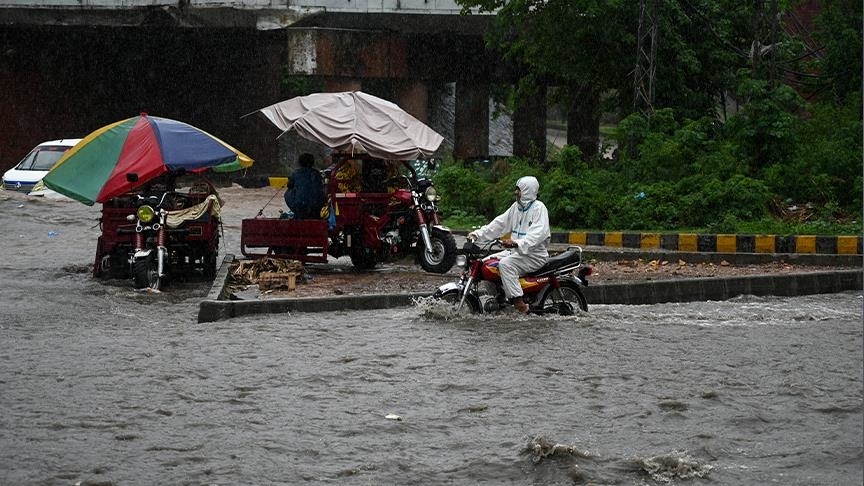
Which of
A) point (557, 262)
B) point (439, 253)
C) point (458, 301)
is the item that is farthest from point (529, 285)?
point (439, 253)

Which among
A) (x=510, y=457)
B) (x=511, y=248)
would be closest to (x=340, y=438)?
(x=510, y=457)

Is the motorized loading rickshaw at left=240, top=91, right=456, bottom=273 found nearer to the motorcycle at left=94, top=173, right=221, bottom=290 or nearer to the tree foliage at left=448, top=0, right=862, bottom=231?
the motorcycle at left=94, top=173, right=221, bottom=290

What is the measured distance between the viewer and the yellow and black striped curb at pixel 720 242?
59.3 ft

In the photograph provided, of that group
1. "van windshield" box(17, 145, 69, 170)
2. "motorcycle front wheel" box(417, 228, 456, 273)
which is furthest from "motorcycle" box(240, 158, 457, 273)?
"van windshield" box(17, 145, 69, 170)

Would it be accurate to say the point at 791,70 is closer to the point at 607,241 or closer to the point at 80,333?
the point at 607,241

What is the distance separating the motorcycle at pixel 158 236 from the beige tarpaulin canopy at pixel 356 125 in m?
1.37

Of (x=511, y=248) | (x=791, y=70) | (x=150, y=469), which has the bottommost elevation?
(x=150, y=469)

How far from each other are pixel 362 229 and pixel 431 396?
775 centimetres

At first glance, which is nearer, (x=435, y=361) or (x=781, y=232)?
(x=435, y=361)

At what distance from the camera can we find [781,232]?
Answer: 757 inches

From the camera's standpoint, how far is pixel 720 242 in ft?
62.0

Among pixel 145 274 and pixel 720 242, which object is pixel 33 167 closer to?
pixel 145 274

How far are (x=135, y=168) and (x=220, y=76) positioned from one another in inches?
1087

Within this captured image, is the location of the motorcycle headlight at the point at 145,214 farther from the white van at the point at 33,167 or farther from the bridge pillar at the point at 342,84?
the bridge pillar at the point at 342,84
